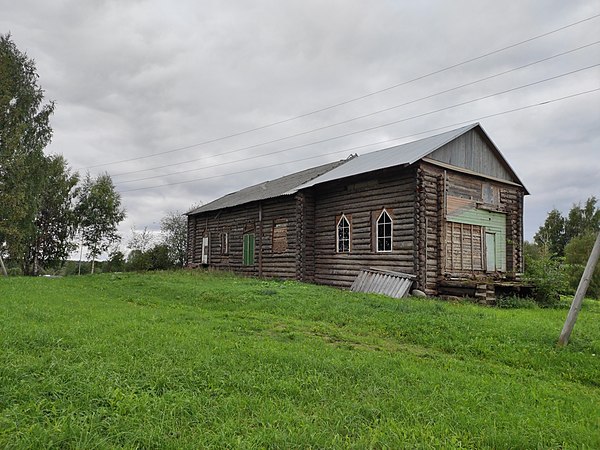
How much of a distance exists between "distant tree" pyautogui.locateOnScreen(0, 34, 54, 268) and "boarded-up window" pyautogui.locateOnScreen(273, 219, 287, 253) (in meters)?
14.8

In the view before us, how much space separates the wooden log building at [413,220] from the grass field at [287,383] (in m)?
6.87

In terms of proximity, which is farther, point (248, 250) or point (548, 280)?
point (248, 250)

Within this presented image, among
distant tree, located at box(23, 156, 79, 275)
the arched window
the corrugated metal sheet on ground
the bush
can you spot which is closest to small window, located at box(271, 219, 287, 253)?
the corrugated metal sheet on ground

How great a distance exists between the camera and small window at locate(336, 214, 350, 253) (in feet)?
60.7

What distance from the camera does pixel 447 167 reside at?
54.9 ft

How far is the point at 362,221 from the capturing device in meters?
17.8

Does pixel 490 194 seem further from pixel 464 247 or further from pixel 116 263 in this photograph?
pixel 116 263

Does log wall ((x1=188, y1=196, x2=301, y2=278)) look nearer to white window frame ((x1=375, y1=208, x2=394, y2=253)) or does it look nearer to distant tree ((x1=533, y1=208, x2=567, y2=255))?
white window frame ((x1=375, y1=208, x2=394, y2=253))

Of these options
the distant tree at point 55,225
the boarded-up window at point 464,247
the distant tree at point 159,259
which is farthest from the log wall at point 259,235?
the distant tree at point 55,225

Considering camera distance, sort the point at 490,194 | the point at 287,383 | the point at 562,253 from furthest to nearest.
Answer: the point at 562,253, the point at 490,194, the point at 287,383

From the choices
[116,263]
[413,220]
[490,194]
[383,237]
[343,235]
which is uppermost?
[490,194]

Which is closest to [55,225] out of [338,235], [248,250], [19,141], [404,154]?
[19,141]

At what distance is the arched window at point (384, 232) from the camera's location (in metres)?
16.7

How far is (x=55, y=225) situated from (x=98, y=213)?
3873 mm
